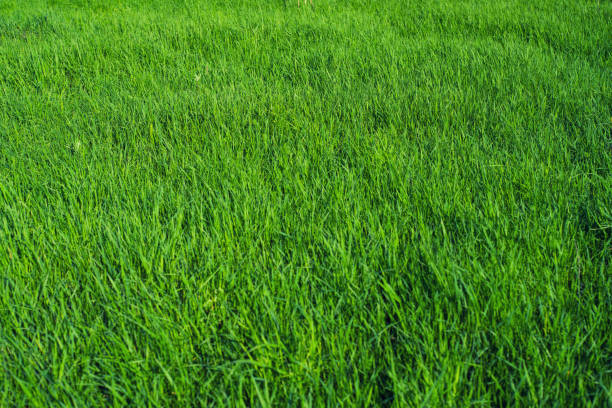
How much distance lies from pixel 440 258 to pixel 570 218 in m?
0.59

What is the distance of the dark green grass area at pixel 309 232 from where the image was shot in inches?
45.9

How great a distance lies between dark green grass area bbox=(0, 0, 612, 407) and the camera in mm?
1165

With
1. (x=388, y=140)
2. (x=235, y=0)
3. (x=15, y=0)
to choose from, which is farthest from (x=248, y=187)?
(x=15, y=0)

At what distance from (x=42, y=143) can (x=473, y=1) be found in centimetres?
470

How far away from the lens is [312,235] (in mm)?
1637

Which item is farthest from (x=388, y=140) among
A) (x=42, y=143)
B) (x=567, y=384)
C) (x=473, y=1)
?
(x=473, y=1)

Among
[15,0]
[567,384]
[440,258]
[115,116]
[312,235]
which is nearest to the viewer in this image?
[567,384]

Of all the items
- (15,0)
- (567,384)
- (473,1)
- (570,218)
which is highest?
(15,0)

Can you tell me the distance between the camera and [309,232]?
1625 mm

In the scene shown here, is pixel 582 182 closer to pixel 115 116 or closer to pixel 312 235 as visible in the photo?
pixel 312 235

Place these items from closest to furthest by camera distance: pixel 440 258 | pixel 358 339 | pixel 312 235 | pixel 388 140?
pixel 358 339 < pixel 440 258 < pixel 312 235 < pixel 388 140

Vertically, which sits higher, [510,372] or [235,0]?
[235,0]

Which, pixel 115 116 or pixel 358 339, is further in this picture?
pixel 115 116

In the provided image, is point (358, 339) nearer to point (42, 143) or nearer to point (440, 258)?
point (440, 258)
